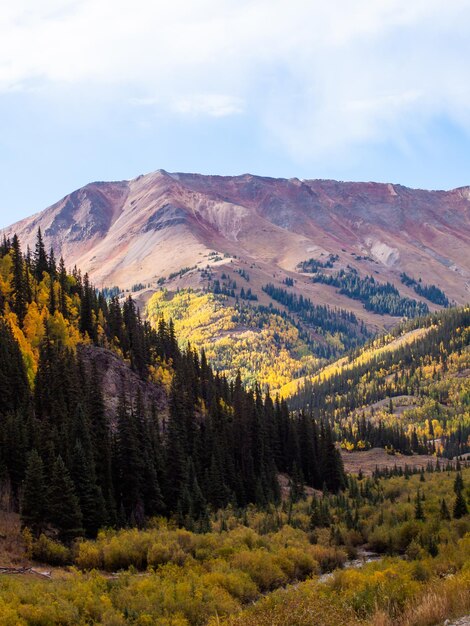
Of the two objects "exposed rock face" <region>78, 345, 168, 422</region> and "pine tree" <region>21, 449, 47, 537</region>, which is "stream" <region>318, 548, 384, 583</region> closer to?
"pine tree" <region>21, 449, 47, 537</region>

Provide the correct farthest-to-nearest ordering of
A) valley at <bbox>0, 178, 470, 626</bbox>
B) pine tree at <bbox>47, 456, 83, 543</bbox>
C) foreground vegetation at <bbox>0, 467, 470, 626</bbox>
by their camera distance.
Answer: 1. pine tree at <bbox>47, 456, 83, 543</bbox>
2. valley at <bbox>0, 178, 470, 626</bbox>
3. foreground vegetation at <bbox>0, 467, 470, 626</bbox>

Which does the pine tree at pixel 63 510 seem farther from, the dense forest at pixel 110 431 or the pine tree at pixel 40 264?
Result: the pine tree at pixel 40 264

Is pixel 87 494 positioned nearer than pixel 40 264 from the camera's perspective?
Yes

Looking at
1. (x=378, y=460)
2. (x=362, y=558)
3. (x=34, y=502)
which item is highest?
(x=34, y=502)

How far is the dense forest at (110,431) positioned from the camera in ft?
182

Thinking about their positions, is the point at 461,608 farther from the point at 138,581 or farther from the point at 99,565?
the point at 99,565

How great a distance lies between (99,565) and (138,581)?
10683 mm

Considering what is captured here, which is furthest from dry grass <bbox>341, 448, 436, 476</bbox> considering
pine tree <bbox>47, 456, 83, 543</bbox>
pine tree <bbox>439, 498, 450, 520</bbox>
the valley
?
pine tree <bbox>47, 456, 83, 543</bbox>

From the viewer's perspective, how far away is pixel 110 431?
79500mm

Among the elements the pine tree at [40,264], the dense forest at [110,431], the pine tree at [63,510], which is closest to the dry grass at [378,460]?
the dense forest at [110,431]

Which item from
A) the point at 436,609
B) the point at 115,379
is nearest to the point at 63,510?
the point at 436,609

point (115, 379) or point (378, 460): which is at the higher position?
point (115, 379)

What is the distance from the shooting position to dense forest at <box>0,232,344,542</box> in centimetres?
5538

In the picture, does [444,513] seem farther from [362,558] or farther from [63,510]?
[63,510]
